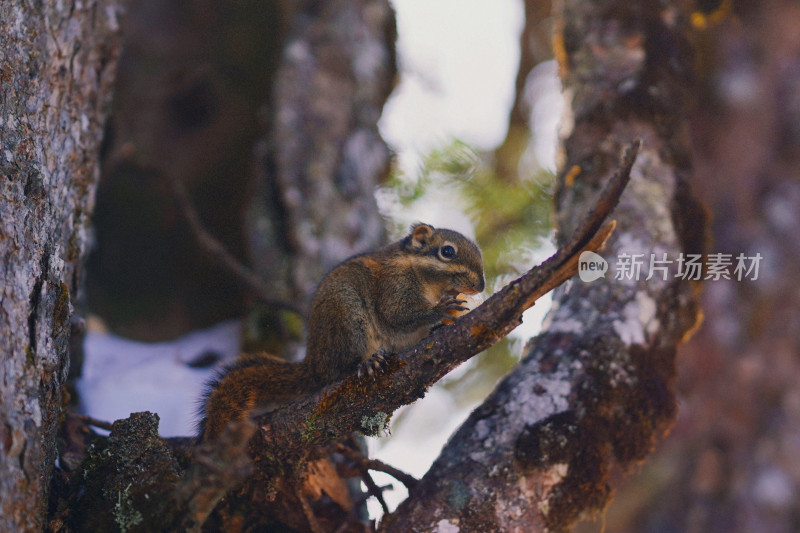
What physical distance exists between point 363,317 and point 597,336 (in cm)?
78

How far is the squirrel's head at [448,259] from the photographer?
2.59 metres

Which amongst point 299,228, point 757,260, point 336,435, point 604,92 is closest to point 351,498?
point 336,435

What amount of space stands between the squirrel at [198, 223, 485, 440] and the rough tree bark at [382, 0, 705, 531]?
0.38 meters

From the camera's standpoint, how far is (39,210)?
1.75 m

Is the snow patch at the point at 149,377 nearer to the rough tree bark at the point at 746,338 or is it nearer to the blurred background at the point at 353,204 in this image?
the blurred background at the point at 353,204

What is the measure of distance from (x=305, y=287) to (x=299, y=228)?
0.28m

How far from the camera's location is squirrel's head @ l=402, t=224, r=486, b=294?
8.50 ft

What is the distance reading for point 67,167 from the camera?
2.06 metres

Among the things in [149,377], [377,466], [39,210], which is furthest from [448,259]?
[39,210]

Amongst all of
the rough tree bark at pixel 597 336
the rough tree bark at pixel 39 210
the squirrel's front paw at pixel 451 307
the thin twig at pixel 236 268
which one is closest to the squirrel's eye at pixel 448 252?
the squirrel's front paw at pixel 451 307

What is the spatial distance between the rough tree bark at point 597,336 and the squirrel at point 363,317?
384 mm

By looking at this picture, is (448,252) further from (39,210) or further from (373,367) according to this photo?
(39,210)

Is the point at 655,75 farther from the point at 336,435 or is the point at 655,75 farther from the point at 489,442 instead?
the point at 336,435

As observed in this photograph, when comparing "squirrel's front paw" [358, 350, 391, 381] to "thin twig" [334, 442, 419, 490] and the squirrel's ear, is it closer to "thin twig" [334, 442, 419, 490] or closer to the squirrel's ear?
"thin twig" [334, 442, 419, 490]
